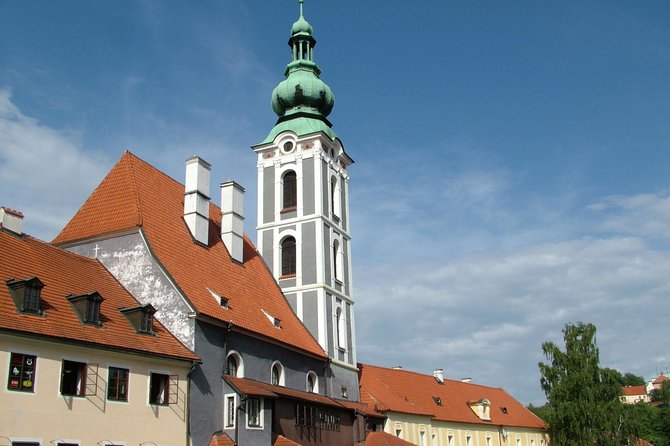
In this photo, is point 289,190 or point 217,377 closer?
point 217,377

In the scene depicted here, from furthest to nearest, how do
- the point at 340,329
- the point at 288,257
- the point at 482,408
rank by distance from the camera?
the point at 482,408, the point at 288,257, the point at 340,329

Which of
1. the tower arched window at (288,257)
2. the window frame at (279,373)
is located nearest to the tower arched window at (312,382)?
the window frame at (279,373)

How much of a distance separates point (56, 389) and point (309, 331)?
1604cm

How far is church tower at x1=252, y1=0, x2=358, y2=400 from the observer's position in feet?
115

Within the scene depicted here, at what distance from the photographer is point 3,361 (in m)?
18.2

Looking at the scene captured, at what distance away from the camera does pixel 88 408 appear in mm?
20016

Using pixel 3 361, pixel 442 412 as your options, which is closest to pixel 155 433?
pixel 3 361

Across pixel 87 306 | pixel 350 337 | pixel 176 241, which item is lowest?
pixel 87 306

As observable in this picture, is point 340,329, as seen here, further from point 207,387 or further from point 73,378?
point 73,378

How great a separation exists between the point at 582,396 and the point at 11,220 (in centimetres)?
3652

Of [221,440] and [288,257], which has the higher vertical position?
[288,257]

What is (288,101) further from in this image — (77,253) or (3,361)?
(3,361)

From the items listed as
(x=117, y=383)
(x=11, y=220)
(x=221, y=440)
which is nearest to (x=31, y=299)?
(x=117, y=383)

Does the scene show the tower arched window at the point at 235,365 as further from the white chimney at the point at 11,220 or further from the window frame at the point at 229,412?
the white chimney at the point at 11,220
